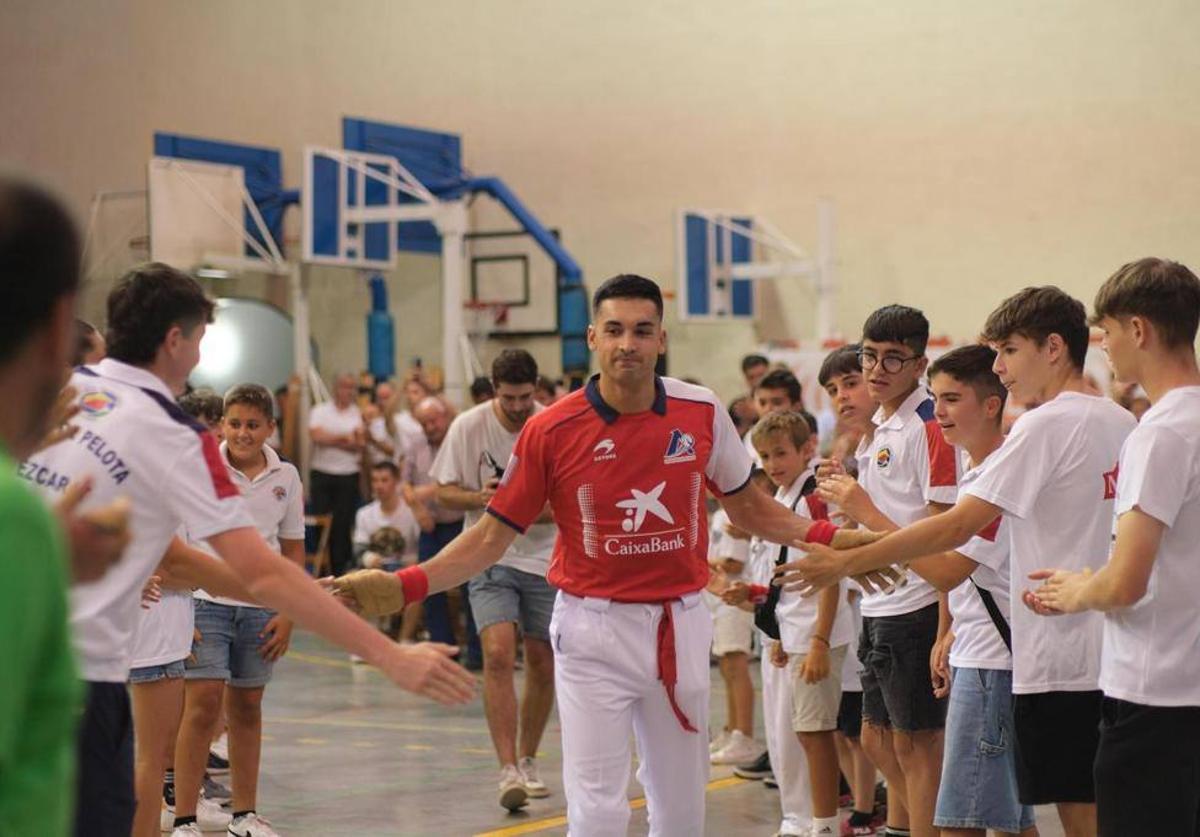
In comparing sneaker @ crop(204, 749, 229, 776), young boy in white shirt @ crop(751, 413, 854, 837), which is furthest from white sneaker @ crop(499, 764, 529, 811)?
sneaker @ crop(204, 749, 229, 776)

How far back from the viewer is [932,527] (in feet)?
13.7

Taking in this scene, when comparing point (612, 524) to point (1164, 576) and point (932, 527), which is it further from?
point (1164, 576)

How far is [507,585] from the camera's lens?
285 inches

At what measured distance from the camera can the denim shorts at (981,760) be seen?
4.39m

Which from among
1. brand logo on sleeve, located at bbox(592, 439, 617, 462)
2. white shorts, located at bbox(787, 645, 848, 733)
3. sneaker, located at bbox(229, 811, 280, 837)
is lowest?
sneaker, located at bbox(229, 811, 280, 837)

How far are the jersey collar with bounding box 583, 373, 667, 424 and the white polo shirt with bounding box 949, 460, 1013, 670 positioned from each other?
0.88 meters

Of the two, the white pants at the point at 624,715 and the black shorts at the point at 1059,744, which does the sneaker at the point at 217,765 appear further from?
the black shorts at the point at 1059,744

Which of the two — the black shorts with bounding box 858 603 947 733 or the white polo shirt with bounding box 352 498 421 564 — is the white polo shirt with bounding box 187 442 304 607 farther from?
the white polo shirt with bounding box 352 498 421 564

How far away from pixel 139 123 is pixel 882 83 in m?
9.96

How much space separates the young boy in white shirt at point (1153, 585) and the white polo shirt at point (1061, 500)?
0.50 meters

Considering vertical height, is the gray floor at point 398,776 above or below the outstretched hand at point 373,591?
below

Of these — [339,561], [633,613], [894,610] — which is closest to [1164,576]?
[633,613]

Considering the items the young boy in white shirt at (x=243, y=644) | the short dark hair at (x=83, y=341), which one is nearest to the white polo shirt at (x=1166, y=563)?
the short dark hair at (x=83, y=341)

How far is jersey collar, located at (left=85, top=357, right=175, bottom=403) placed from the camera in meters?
3.35
